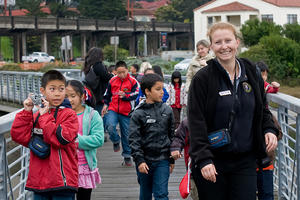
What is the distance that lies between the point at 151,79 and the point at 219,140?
71.0 inches

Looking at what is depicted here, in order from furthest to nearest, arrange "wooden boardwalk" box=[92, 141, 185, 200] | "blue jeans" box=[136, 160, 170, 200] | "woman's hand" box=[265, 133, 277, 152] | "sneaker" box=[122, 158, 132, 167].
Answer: "sneaker" box=[122, 158, 132, 167], "wooden boardwalk" box=[92, 141, 185, 200], "blue jeans" box=[136, 160, 170, 200], "woman's hand" box=[265, 133, 277, 152]

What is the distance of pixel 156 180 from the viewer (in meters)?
4.96

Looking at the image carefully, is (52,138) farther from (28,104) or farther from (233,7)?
(233,7)

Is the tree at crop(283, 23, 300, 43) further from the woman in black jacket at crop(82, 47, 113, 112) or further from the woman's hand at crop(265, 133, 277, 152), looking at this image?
the woman's hand at crop(265, 133, 277, 152)

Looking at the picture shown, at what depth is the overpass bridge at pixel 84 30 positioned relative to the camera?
65938mm

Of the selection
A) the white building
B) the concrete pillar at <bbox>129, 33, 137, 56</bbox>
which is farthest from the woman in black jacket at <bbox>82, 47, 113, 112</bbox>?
the concrete pillar at <bbox>129, 33, 137, 56</bbox>

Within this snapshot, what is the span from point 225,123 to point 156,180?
1.70 meters

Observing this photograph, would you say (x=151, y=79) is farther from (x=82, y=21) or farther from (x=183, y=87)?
(x=82, y=21)

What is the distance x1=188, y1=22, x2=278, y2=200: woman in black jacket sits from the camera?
341 centimetres

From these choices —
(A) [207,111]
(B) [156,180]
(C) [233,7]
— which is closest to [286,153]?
(B) [156,180]

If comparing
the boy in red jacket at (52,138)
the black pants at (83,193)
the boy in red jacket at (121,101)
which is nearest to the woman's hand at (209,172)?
the boy in red jacket at (52,138)

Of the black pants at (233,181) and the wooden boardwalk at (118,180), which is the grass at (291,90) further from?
the black pants at (233,181)

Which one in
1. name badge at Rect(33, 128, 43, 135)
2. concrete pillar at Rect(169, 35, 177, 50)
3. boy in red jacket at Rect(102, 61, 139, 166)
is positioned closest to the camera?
name badge at Rect(33, 128, 43, 135)

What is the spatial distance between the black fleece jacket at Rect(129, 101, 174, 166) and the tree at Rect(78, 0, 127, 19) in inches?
3566
